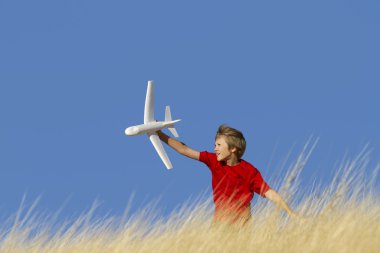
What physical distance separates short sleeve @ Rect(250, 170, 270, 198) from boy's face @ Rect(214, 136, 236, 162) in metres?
0.36

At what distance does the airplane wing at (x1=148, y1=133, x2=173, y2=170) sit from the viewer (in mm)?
7305

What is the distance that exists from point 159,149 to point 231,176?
1.06 m

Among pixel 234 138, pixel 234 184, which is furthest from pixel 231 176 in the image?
pixel 234 138

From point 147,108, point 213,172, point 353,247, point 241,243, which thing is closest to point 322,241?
point 353,247

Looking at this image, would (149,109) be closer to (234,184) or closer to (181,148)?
(181,148)

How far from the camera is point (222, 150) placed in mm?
6824

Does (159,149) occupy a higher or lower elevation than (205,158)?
lower

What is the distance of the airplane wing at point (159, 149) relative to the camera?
24.0 ft

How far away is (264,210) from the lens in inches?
241

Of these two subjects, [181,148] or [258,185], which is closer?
[258,185]

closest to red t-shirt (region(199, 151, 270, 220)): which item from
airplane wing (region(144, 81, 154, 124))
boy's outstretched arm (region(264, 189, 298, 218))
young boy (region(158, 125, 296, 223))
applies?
young boy (region(158, 125, 296, 223))

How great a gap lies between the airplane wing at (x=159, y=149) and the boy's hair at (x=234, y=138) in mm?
726

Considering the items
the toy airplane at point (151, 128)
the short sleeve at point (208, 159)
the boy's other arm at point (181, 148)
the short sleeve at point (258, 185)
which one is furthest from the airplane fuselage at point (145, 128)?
the short sleeve at point (258, 185)

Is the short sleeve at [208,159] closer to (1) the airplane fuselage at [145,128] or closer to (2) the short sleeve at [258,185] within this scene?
(2) the short sleeve at [258,185]
